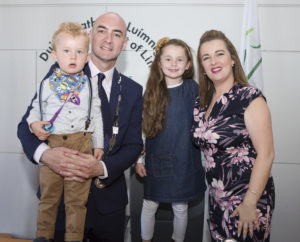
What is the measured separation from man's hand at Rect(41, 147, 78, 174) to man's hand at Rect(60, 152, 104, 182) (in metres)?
0.02

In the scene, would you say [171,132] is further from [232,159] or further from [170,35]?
[170,35]

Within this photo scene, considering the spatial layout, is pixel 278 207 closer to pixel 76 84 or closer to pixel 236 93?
pixel 236 93

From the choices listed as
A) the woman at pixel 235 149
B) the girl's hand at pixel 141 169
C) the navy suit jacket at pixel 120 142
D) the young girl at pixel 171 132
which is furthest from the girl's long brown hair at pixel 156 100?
the woman at pixel 235 149

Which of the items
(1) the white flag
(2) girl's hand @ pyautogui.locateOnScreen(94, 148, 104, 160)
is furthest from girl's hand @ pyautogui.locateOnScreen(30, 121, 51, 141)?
(1) the white flag

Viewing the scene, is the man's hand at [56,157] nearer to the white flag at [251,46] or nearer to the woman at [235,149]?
the woman at [235,149]

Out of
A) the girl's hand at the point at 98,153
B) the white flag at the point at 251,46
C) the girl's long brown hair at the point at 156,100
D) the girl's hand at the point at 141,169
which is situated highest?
the white flag at the point at 251,46

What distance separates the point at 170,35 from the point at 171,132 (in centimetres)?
121

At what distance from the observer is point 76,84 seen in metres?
1.51

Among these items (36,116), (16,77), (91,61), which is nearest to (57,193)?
(36,116)

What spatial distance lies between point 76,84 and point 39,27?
168 cm

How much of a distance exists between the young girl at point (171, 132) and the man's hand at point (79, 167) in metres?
0.62

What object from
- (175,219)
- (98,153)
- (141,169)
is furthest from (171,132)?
(175,219)

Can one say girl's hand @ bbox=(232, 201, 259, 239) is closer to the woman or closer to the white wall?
the woman

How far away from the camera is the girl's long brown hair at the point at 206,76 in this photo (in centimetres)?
168
